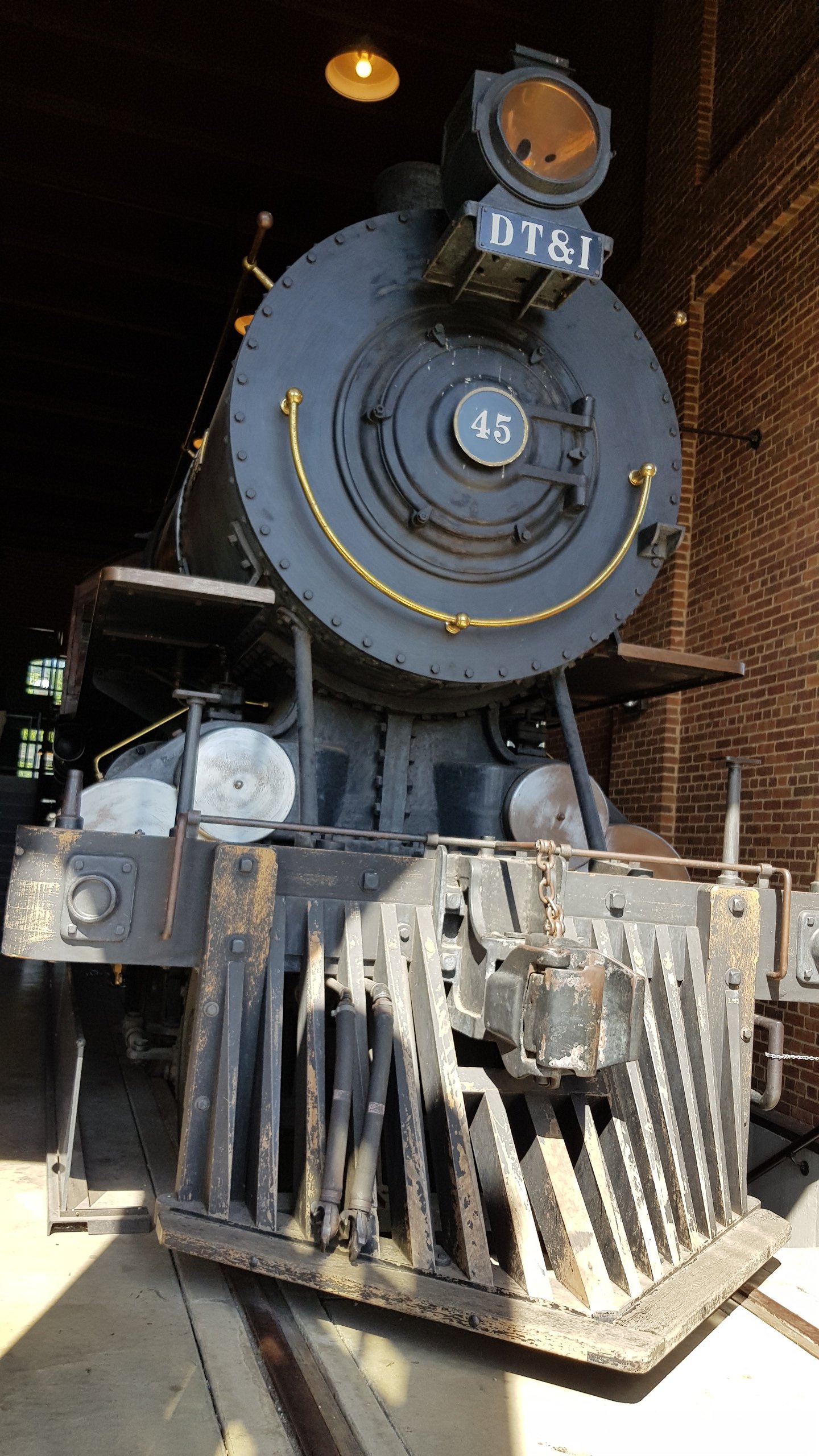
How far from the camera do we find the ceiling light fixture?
21.7 feet

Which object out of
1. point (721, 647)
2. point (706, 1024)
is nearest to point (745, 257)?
point (721, 647)

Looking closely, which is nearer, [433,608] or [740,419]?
[433,608]

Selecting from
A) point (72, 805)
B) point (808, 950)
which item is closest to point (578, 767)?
point (808, 950)

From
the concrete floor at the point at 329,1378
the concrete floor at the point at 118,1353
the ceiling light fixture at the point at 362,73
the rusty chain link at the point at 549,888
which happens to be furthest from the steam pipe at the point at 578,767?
the ceiling light fixture at the point at 362,73

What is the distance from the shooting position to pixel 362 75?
6.70 metres

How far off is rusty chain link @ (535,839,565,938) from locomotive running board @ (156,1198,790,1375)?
71 cm

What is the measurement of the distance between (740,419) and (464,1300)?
16.4 ft

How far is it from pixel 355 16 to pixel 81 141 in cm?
223

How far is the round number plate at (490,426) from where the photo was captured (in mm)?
3145

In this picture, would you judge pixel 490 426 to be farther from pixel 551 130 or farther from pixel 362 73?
pixel 362 73

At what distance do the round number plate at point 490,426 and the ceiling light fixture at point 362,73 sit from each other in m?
4.48

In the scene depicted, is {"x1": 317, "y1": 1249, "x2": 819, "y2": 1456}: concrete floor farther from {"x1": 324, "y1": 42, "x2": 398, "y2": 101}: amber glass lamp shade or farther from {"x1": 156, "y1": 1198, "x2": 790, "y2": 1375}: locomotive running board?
{"x1": 324, "y1": 42, "x2": 398, "y2": 101}: amber glass lamp shade

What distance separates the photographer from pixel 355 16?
6.98 m

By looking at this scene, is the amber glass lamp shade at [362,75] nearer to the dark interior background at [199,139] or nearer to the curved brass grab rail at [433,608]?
the dark interior background at [199,139]
